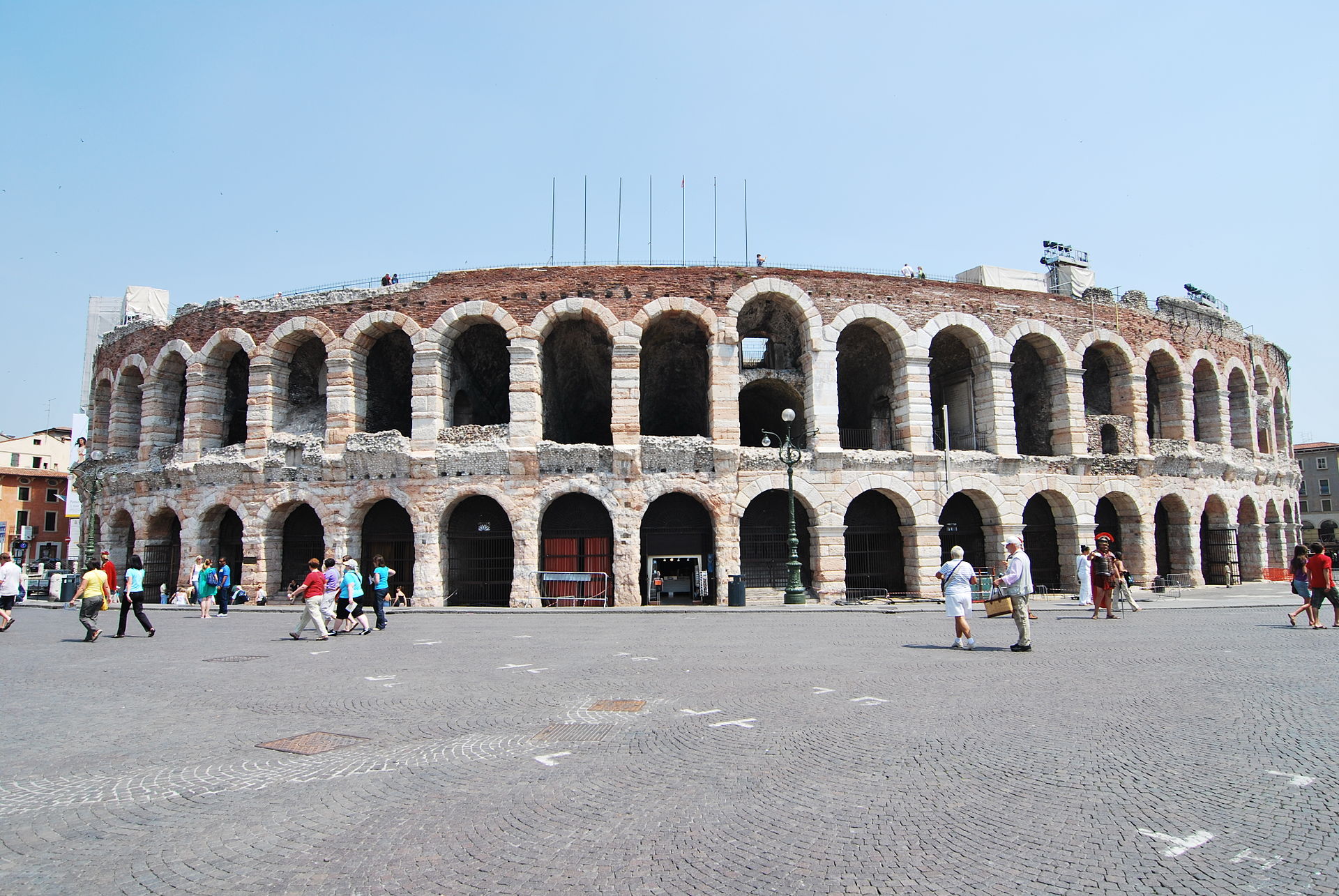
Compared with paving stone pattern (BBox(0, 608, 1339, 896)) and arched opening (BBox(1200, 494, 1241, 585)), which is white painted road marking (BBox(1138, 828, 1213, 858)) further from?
arched opening (BBox(1200, 494, 1241, 585))

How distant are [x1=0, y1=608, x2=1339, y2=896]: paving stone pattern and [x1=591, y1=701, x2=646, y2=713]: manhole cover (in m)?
0.17

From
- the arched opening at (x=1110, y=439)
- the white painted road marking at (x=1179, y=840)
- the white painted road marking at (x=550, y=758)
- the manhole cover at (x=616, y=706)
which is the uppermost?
the arched opening at (x=1110, y=439)

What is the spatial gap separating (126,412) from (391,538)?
1274 centimetres

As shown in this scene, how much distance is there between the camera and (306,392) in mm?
27531

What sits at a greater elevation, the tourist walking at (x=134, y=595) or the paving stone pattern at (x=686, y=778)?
the tourist walking at (x=134, y=595)

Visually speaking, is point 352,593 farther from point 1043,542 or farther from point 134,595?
point 1043,542

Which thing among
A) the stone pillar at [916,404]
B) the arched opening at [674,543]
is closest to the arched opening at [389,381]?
the arched opening at [674,543]

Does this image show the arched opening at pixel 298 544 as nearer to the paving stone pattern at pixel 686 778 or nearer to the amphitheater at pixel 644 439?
the amphitheater at pixel 644 439

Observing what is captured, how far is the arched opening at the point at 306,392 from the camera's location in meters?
25.9

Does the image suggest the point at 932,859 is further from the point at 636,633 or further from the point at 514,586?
the point at 514,586

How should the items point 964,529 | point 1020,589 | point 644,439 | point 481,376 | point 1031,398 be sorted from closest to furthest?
point 1020,589 < point 644,439 < point 964,529 < point 481,376 < point 1031,398

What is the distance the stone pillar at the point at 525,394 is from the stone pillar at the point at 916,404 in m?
11.4

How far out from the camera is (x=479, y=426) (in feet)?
77.3

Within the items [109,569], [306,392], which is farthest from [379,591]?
[306,392]
